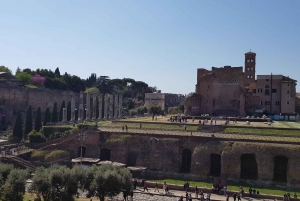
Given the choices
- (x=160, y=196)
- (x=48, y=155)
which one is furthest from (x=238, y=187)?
(x=48, y=155)

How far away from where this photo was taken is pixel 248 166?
31.5 meters

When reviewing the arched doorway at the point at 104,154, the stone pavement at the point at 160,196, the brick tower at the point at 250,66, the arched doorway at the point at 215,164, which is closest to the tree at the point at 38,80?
the brick tower at the point at 250,66

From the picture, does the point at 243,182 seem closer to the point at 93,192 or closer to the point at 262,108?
the point at 93,192

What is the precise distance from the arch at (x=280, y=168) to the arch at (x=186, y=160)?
27.6 feet

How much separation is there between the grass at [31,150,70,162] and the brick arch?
743 inches

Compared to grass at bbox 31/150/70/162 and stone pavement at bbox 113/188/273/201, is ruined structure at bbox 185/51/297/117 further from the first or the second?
stone pavement at bbox 113/188/273/201

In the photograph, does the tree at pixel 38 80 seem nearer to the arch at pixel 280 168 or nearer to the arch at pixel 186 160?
the arch at pixel 186 160

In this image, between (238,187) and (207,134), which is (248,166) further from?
(207,134)

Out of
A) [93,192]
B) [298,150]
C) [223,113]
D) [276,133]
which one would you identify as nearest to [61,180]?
[93,192]

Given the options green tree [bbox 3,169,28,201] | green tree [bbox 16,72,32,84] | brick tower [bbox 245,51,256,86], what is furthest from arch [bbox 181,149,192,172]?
green tree [bbox 16,72,32,84]

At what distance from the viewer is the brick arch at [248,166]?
31.1 meters

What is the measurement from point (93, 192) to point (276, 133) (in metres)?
21.7

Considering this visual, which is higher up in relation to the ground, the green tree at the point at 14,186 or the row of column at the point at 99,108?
the row of column at the point at 99,108

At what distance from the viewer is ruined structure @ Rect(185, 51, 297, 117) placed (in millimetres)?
52969
